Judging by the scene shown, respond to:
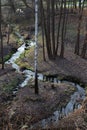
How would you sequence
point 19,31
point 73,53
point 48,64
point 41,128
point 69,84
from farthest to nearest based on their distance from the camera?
point 19,31 < point 73,53 < point 48,64 < point 69,84 < point 41,128

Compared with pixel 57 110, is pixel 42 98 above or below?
above

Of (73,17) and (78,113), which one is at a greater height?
(73,17)

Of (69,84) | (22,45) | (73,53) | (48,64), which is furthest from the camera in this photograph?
(22,45)

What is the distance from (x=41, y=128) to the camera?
587 inches

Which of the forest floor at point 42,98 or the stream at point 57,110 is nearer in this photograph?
the forest floor at point 42,98

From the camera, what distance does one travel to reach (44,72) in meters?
25.0

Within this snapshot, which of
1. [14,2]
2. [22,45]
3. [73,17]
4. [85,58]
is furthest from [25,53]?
[14,2]

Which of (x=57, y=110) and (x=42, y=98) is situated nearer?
(x=57, y=110)

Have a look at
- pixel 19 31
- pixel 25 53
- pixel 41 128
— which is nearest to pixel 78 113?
pixel 41 128

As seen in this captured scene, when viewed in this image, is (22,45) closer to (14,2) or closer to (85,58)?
(85,58)

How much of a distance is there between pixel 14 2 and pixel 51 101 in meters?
35.0

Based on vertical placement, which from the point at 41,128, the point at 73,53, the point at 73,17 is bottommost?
the point at 41,128

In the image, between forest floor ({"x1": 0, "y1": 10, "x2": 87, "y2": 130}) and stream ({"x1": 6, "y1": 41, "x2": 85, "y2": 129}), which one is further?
stream ({"x1": 6, "y1": 41, "x2": 85, "y2": 129})

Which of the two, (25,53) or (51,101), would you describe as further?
(25,53)
